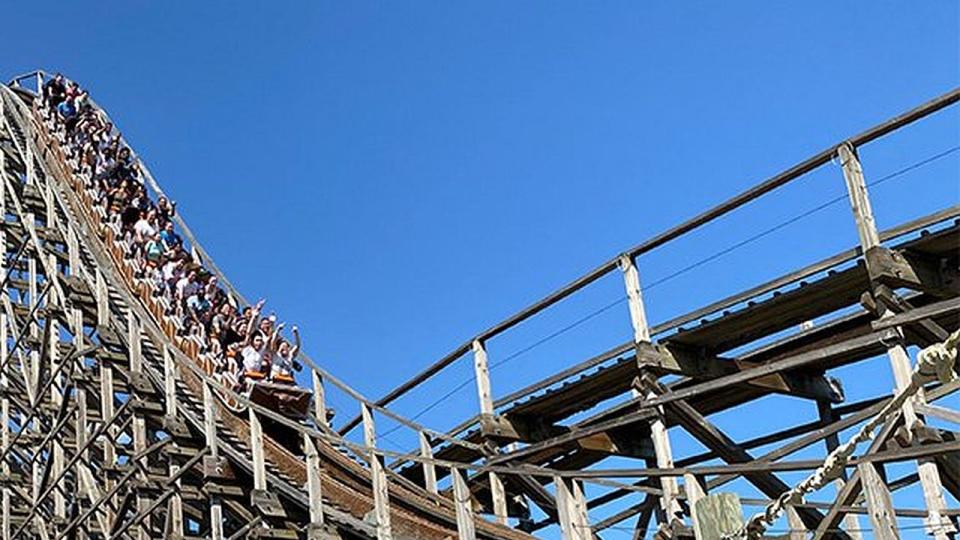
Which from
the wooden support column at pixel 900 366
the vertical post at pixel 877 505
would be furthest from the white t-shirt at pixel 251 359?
the vertical post at pixel 877 505

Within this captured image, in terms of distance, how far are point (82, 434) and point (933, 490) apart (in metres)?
7.00

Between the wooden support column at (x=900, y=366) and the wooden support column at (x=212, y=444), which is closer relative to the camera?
the wooden support column at (x=900, y=366)

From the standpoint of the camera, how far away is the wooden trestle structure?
8.57 m

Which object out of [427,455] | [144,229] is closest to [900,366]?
[427,455]

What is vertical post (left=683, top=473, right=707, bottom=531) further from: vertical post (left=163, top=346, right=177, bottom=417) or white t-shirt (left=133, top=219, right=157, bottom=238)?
white t-shirt (left=133, top=219, right=157, bottom=238)

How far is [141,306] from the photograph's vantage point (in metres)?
13.6

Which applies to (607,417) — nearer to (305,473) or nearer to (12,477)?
(305,473)

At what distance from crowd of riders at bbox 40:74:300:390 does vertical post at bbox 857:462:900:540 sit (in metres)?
5.81

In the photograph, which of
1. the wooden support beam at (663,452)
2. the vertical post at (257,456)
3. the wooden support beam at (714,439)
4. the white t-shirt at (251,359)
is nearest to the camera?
the wooden support beam at (663,452)

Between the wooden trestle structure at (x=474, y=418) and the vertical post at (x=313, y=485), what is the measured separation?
15 millimetres

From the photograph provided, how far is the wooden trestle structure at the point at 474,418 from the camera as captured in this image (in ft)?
28.1

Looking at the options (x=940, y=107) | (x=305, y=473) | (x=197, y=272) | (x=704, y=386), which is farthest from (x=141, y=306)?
(x=940, y=107)

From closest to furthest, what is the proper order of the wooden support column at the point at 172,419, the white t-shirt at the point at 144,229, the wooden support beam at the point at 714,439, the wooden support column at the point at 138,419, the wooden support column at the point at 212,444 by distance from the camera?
the wooden support beam at the point at 714,439 → the wooden support column at the point at 212,444 → the wooden support column at the point at 172,419 → the wooden support column at the point at 138,419 → the white t-shirt at the point at 144,229

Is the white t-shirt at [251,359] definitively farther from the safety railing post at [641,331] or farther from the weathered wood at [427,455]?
the safety railing post at [641,331]
